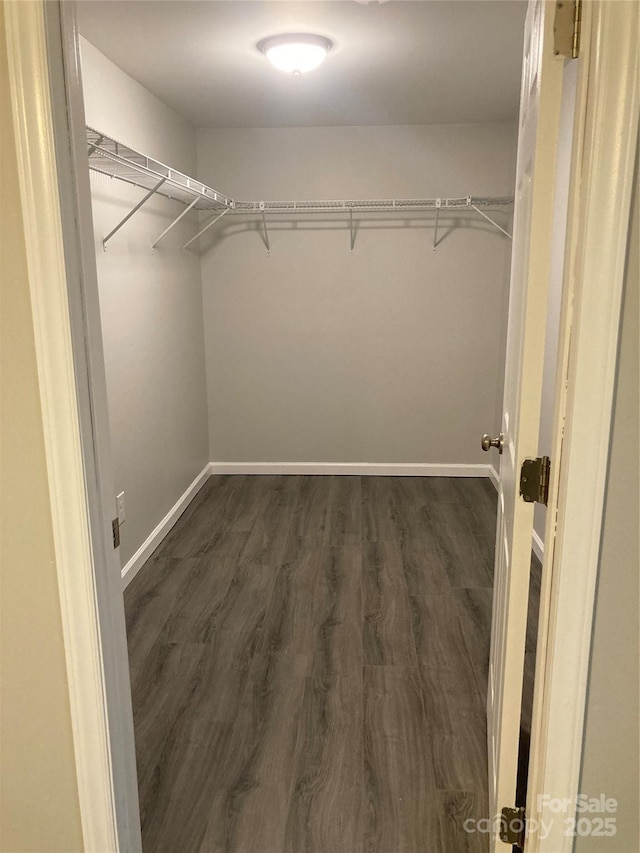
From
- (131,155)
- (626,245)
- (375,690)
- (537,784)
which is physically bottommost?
(375,690)

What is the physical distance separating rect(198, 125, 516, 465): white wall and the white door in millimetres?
2751

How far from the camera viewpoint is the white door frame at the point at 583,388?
935 millimetres

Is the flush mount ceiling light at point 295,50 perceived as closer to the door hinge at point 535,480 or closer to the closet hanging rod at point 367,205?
the closet hanging rod at point 367,205

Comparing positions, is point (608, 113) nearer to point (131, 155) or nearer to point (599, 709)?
point (599, 709)

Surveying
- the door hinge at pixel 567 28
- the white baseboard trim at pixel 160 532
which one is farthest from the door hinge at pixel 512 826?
the white baseboard trim at pixel 160 532

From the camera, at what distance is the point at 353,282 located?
4449 mm

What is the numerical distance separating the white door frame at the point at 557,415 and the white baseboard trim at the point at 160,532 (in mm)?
1876

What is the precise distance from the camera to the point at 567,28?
3.34ft

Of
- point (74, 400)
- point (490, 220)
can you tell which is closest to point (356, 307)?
point (490, 220)

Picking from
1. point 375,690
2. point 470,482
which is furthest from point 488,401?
point 375,690

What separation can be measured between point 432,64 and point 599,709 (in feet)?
9.21

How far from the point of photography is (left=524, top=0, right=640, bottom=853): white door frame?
93cm

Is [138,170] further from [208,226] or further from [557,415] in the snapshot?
[557,415]

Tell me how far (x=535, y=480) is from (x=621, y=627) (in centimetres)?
29
